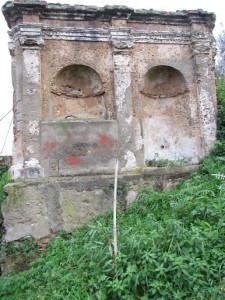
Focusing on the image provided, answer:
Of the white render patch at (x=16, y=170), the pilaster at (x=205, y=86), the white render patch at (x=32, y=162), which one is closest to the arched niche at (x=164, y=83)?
the pilaster at (x=205, y=86)

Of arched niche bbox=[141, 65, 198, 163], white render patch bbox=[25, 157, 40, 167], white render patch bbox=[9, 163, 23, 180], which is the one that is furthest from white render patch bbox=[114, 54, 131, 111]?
white render patch bbox=[9, 163, 23, 180]

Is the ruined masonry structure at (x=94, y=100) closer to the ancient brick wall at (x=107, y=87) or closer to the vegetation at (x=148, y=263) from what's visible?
the ancient brick wall at (x=107, y=87)

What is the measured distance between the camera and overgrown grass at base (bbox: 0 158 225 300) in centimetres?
402

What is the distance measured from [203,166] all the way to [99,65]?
9.62ft

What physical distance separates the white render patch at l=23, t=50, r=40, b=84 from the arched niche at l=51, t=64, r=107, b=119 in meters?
0.51

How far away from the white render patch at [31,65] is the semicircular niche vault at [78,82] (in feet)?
1.82

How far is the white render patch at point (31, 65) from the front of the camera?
7414 millimetres

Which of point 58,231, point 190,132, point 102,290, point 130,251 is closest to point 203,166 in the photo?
point 190,132

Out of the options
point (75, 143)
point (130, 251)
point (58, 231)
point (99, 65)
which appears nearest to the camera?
point (130, 251)

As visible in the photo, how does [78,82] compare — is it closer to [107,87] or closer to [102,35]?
[107,87]

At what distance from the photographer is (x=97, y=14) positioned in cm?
799

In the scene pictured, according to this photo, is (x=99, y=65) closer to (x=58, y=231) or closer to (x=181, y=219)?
(x=58, y=231)

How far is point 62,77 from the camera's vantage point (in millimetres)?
8188

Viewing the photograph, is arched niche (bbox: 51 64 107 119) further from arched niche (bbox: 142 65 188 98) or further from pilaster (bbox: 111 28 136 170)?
arched niche (bbox: 142 65 188 98)
